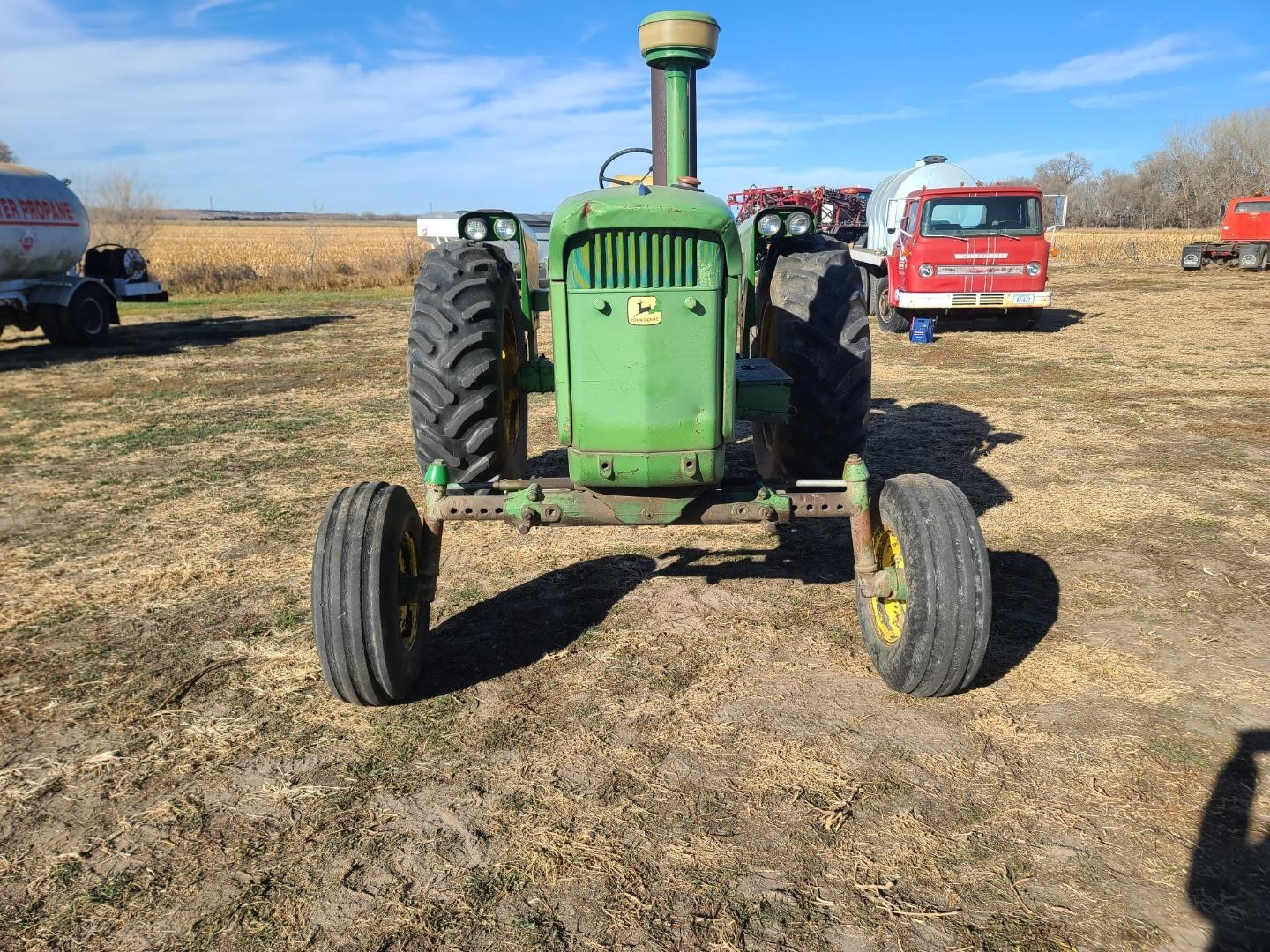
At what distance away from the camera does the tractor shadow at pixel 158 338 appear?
520 inches

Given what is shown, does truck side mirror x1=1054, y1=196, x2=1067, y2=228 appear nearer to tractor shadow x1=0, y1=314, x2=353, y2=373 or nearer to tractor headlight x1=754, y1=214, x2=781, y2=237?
tractor headlight x1=754, y1=214, x2=781, y2=237

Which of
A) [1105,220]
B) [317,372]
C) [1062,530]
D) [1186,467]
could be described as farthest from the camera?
[1105,220]

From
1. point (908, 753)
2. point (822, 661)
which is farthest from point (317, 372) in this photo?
point (908, 753)

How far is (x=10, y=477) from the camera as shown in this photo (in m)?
6.73

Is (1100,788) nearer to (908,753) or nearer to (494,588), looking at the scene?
(908,753)

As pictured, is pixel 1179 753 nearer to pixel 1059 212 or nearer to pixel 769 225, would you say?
pixel 769 225

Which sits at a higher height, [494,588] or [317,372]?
[317,372]

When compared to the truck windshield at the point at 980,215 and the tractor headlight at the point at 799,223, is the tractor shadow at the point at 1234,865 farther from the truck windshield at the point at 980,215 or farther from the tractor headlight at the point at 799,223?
the truck windshield at the point at 980,215

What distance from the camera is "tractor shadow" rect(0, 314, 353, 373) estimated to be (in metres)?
13.2

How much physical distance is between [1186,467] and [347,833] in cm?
610

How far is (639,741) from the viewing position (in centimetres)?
324

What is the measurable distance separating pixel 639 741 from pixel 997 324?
1351 centimetres

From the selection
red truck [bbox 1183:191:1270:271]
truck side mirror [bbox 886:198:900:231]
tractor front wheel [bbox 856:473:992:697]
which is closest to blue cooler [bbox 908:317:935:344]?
truck side mirror [bbox 886:198:900:231]

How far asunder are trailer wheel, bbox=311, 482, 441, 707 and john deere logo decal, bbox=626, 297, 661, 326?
1.13 meters
